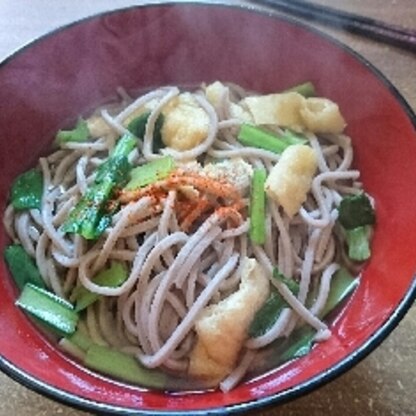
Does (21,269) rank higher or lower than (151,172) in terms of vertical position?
lower

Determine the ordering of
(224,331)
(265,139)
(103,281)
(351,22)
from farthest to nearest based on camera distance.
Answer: (351,22)
(265,139)
(103,281)
(224,331)

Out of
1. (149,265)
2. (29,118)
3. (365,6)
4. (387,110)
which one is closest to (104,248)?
(149,265)

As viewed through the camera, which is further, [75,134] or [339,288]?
[75,134]

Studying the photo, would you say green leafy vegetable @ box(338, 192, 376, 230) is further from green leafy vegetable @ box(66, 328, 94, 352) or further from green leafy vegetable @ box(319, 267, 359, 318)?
green leafy vegetable @ box(66, 328, 94, 352)

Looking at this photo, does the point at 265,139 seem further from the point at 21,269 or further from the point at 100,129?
the point at 21,269

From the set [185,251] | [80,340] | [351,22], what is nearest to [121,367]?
[80,340]

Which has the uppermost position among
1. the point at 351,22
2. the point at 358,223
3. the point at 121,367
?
the point at 351,22

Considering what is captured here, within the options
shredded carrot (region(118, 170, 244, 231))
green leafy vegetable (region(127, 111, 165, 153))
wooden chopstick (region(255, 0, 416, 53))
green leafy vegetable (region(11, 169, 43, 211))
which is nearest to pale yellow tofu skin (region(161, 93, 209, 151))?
green leafy vegetable (region(127, 111, 165, 153))
